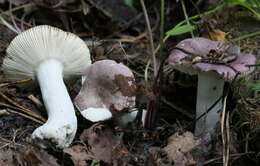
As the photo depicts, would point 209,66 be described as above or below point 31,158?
above

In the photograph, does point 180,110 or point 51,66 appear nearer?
point 51,66

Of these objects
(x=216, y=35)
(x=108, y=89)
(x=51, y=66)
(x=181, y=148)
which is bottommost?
(x=181, y=148)

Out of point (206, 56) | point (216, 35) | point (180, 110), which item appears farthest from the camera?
point (216, 35)

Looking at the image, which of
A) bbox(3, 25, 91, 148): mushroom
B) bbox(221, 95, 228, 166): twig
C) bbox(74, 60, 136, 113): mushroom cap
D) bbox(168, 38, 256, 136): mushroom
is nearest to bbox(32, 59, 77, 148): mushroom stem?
bbox(3, 25, 91, 148): mushroom

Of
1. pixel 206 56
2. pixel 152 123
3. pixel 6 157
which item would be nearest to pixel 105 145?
Answer: pixel 152 123

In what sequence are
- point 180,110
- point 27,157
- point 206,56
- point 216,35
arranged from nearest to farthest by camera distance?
point 27,157 < point 206,56 < point 180,110 < point 216,35

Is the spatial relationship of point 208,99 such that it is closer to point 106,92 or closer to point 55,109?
point 106,92

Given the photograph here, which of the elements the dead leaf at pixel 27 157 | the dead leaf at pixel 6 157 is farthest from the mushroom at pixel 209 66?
the dead leaf at pixel 6 157
